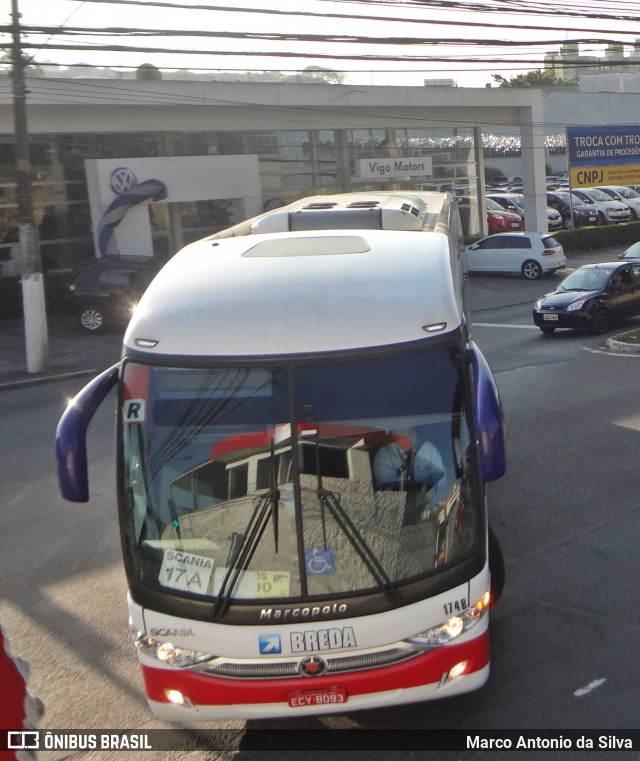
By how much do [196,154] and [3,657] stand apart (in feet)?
97.0

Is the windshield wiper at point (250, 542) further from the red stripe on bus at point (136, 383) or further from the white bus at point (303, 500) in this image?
the red stripe on bus at point (136, 383)

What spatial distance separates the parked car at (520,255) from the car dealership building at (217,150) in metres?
5.35

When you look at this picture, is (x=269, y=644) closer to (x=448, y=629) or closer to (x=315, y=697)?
(x=315, y=697)

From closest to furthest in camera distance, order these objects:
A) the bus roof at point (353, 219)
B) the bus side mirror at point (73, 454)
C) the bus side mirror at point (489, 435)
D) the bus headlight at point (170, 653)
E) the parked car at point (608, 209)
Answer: the bus headlight at point (170, 653), the bus side mirror at point (489, 435), the bus side mirror at point (73, 454), the bus roof at point (353, 219), the parked car at point (608, 209)

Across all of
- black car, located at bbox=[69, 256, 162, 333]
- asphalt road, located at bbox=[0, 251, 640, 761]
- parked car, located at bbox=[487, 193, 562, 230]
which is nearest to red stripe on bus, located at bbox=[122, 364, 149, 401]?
asphalt road, located at bbox=[0, 251, 640, 761]

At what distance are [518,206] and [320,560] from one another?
43.2 m

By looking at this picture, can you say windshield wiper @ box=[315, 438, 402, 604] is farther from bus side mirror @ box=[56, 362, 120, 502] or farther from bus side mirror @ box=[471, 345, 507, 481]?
bus side mirror @ box=[56, 362, 120, 502]

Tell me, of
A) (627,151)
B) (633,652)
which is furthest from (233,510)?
(627,151)

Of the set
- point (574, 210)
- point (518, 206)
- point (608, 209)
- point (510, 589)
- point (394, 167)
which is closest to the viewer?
point (510, 589)

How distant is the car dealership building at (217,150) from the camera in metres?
29.0

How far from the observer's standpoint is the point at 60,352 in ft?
75.3

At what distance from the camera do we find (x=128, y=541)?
5668mm

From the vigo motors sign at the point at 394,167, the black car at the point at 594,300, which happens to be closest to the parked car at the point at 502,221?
the vigo motors sign at the point at 394,167

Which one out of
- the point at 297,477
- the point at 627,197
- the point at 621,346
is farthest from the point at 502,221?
the point at 297,477
